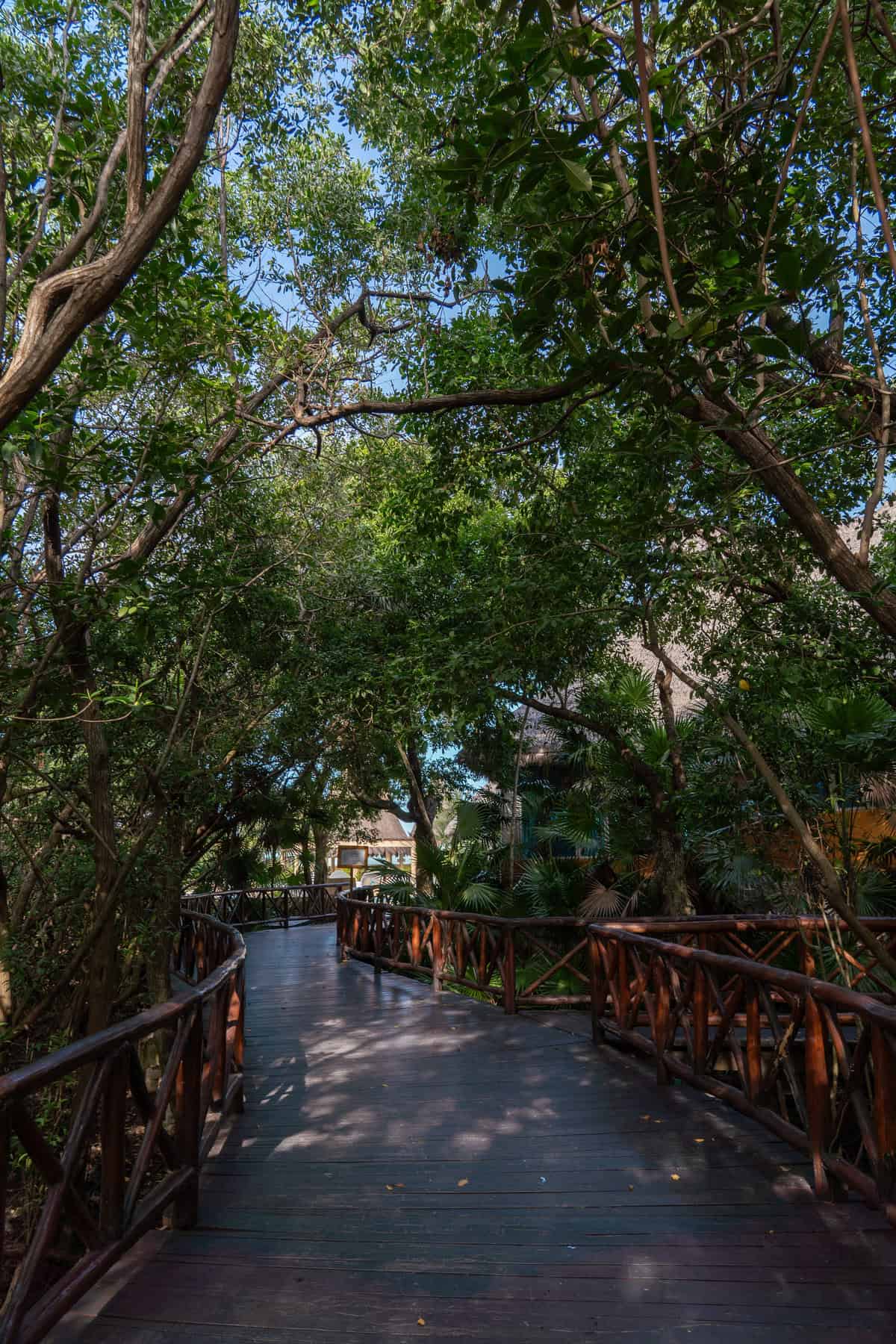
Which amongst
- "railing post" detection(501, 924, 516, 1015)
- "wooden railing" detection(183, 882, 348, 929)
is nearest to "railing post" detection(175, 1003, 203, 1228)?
"railing post" detection(501, 924, 516, 1015)

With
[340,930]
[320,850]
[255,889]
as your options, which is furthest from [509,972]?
[320,850]

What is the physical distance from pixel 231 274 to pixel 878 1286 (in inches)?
315

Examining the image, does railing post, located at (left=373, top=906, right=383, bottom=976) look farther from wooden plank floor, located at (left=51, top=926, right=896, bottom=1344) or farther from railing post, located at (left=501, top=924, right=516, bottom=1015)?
wooden plank floor, located at (left=51, top=926, right=896, bottom=1344)

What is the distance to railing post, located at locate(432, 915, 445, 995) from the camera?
382 inches

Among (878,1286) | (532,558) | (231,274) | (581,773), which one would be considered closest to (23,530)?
(231,274)

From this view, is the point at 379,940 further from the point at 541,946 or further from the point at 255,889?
the point at 255,889

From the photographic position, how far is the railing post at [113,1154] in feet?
9.61

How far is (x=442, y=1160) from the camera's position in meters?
4.27

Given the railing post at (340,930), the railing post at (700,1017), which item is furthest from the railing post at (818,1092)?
the railing post at (340,930)

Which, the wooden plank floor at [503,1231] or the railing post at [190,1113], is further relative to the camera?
the railing post at [190,1113]

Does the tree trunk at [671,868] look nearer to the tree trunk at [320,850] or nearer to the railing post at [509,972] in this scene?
the railing post at [509,972]

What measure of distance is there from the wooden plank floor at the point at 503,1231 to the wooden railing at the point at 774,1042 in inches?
6.7

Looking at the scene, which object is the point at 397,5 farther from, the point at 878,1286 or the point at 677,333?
the point at 878,1286

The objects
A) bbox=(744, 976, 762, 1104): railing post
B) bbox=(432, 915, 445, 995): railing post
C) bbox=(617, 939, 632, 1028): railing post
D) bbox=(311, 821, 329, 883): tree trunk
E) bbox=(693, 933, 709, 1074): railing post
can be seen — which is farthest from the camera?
bbox=(311, 821, 329, 883): tree trunk
